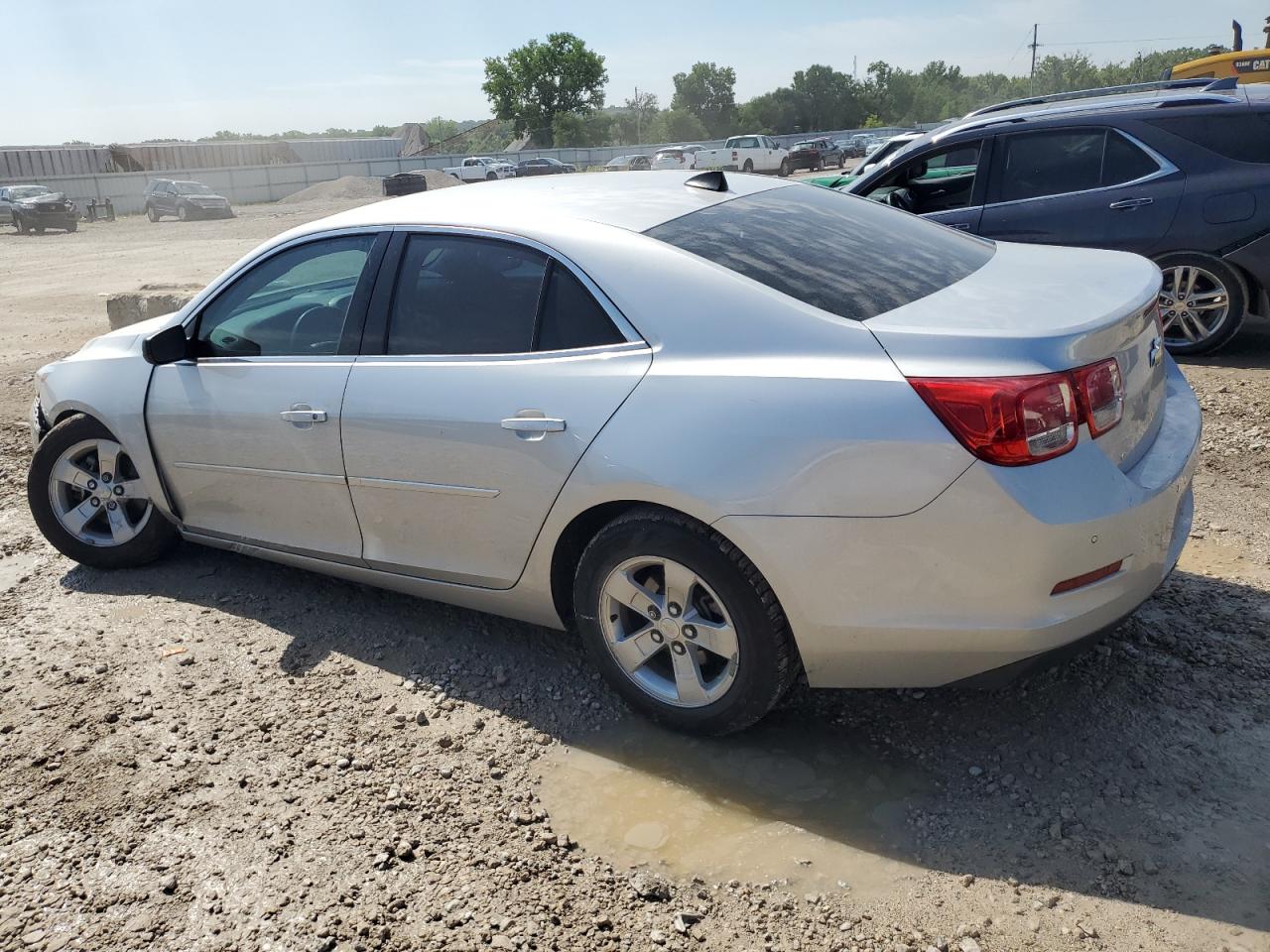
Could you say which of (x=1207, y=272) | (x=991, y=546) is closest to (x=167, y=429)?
(x=991, y=546)

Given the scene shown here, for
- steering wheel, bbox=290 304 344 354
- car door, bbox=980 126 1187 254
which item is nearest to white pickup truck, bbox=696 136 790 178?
car door, bbox=980 126 1187 254

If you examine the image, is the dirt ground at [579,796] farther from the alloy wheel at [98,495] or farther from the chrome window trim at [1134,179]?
the chrome window trim at [1134,179]

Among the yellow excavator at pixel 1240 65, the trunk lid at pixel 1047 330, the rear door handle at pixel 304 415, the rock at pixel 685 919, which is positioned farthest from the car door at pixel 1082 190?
the yellow excavator at pixel 1240 65

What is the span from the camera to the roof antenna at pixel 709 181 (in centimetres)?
372

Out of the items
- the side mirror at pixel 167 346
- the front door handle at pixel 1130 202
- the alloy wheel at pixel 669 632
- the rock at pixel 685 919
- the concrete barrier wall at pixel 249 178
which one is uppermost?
the concrete barrier wall at pixel 249 178

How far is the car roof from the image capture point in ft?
11.0

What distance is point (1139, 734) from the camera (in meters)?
2.98

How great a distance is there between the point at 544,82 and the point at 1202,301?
3465 inches

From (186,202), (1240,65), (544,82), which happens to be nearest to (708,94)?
(544,82)

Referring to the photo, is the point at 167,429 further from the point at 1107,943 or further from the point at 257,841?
the point at 1107,943

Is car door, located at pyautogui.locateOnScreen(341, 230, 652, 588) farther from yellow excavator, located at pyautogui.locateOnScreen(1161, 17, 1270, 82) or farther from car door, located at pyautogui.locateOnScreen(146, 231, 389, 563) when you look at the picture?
yellow excavator, located at pyautogui.locateOnScreen(1161, 17, 1270, 82)

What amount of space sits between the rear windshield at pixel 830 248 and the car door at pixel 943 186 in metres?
3.67

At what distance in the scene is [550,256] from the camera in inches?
128

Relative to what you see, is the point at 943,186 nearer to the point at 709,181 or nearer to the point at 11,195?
the point at 709,181
